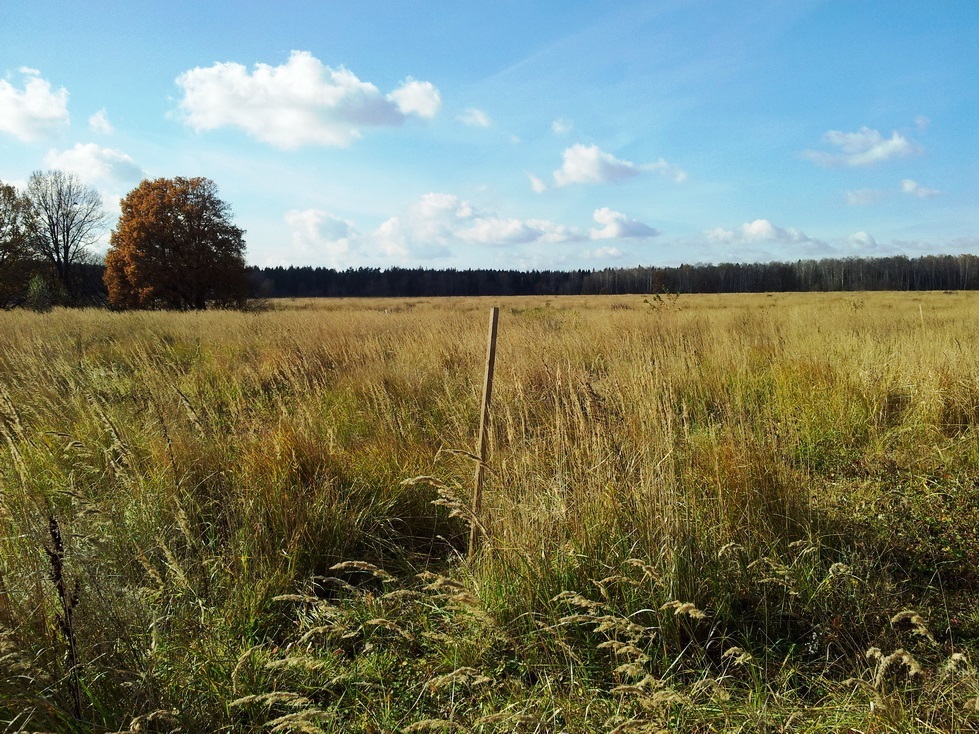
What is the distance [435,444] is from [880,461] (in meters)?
3.10

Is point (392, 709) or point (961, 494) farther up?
point (961, 494)

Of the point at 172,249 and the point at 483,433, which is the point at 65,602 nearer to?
the point at 483,433

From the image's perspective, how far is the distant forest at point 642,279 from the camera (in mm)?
72812

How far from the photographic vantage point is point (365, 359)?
6.77 metres

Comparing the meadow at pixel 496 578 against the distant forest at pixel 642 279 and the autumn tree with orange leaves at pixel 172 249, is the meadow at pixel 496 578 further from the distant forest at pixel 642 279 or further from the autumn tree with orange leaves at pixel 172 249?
the distant forest at pixel 642 279

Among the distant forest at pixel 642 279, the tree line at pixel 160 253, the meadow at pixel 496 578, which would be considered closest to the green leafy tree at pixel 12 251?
the tree line at pixel 160 253

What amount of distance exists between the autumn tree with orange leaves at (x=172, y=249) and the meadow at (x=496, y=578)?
2493 centimetres

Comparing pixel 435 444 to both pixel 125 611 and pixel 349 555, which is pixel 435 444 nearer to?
pixel 349 555

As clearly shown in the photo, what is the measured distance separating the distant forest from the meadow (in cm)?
6517

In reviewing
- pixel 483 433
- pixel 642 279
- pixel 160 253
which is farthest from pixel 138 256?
pixel 642 279

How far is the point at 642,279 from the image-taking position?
86.4 metres

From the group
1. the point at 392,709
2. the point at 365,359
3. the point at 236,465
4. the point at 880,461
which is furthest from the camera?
the point at 365,359

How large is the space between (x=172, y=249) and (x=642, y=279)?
73.4 metres

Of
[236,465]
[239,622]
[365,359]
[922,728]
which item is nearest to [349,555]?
[239,622]
